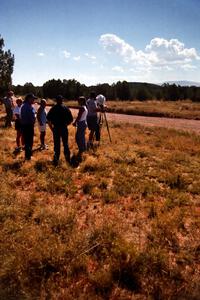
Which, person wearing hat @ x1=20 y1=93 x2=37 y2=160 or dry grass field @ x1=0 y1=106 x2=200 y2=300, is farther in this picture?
person wearing hat @ x1=20 y1=93 x2=37 y2=160

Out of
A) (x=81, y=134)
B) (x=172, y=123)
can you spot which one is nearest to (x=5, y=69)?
(x=172, y=123)

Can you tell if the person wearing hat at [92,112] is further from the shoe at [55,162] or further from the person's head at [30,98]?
the shoe at [55,162]

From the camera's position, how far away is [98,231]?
6004 mm

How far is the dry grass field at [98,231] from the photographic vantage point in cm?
472

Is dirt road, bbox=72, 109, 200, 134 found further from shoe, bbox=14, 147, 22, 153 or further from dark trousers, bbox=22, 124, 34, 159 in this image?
dark trousers, bbox=22, 124, 34, 159

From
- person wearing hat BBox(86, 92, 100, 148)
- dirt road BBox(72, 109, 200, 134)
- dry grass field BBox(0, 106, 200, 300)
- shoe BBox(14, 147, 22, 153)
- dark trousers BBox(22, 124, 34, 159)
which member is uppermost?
person wearing hat BBox(86, 92, 100, 148)

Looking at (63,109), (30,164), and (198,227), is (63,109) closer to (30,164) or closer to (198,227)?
(30,164)

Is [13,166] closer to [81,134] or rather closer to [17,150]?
[17,150]

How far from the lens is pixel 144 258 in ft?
17.1

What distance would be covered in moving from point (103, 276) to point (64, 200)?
3.22 m

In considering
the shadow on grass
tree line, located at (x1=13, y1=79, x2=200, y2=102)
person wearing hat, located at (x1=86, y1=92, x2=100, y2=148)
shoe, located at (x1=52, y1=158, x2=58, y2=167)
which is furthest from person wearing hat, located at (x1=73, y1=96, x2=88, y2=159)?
tree line, located at (x1=13, y1=79, x2=200, y2=102)

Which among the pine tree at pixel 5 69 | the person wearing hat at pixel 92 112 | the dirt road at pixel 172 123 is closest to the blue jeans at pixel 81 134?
the person wearing hat at pixel 92 112

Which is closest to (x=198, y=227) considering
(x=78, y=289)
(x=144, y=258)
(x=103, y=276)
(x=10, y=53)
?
(x=144, y=258)

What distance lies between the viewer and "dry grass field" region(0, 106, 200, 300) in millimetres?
4719
